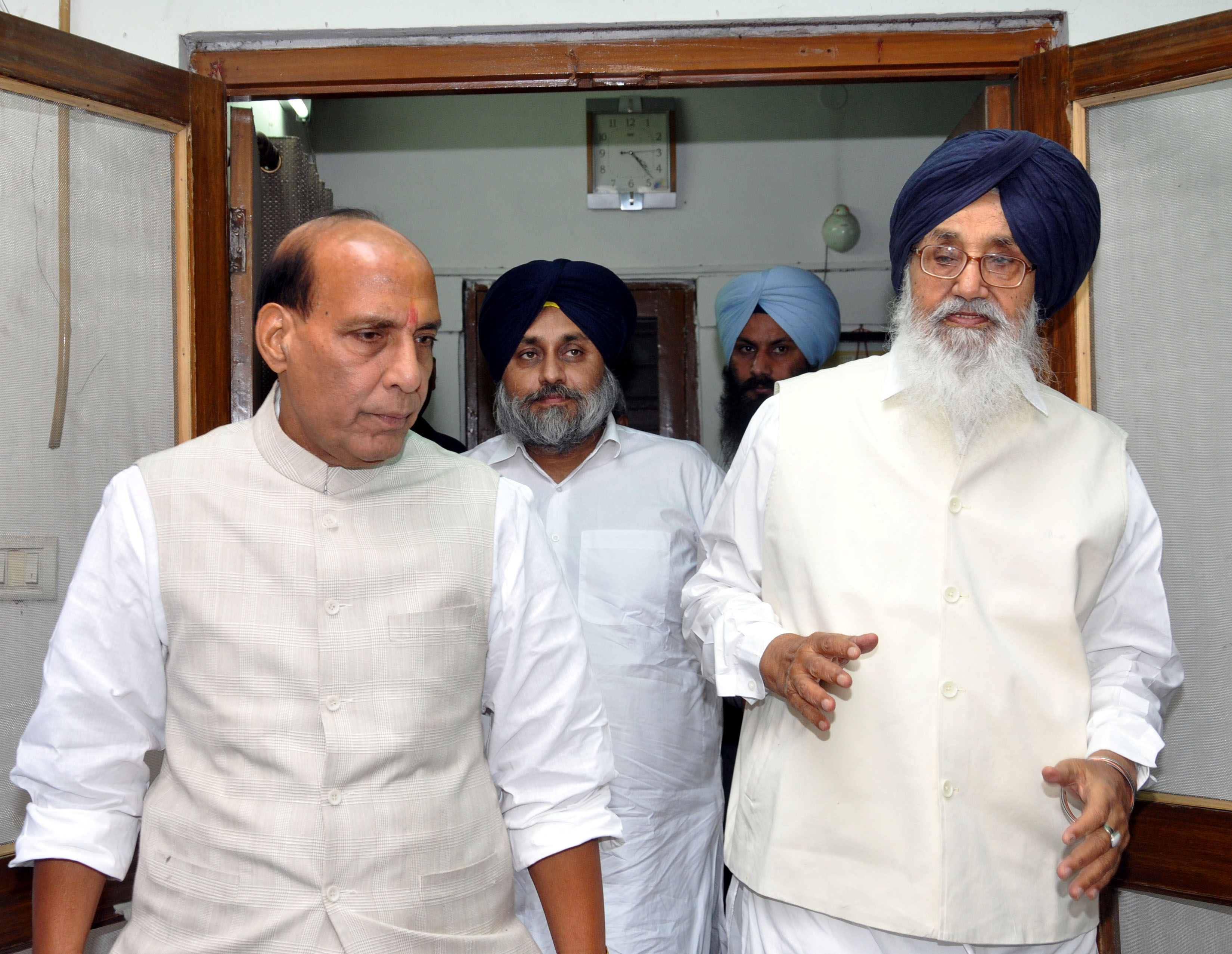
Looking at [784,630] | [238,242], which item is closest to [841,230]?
[238,242]

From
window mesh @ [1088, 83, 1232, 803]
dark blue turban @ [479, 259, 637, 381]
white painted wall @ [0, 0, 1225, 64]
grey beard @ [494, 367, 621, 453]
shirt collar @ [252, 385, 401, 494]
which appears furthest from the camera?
dark blue turban @ [479, 259, 637, 381]

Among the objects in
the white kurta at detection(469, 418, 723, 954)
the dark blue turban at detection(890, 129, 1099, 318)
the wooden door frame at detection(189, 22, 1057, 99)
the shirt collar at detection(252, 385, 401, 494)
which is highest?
the wooden door frame at detection(189, 22, 1057, 99)

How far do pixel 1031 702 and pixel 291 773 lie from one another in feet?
3.78

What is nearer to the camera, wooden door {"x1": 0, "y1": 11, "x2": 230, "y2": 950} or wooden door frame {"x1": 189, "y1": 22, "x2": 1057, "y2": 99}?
wooden door {"x1": 0, "y1": 11, "x2": 230, "y2": 950}

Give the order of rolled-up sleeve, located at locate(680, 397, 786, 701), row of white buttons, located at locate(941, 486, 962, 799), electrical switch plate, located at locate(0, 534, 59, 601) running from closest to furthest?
row of white buttons, located at locate(941, 486, 962, 799) < rolled-up sleeve, located at locate(680, 397, 786, 701) < electrical switch plate, located at locate(0, 534, 59, 601)

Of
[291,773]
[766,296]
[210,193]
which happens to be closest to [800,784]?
[291,773]

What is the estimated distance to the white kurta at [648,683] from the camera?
2.61 meters

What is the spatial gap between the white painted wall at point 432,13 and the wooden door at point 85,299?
8.4 inches

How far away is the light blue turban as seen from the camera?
374 centimetres

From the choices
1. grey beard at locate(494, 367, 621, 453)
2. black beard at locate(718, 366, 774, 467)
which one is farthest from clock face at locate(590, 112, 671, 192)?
grey beard at locate(494, 367, 621, 453)

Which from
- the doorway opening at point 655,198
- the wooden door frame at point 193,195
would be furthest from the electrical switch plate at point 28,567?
the doorway opening at point 655,198

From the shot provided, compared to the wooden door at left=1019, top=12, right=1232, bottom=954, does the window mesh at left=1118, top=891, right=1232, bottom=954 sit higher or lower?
lower

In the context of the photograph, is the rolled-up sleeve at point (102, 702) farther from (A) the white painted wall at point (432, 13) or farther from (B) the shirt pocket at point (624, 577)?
(A) the white painted wall at point (432, 13)

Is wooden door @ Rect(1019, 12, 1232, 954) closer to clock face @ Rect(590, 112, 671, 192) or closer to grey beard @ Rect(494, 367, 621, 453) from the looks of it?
grey beard @ Rect(494, 367, 621, 453)
